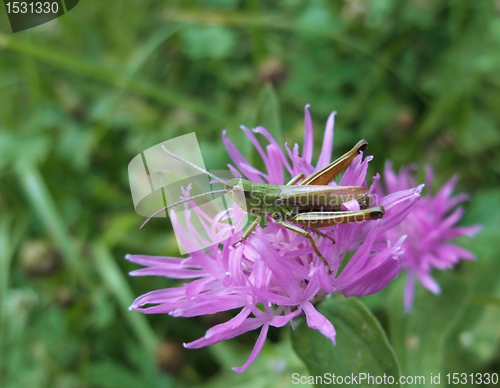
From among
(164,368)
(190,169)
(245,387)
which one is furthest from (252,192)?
(164,368)

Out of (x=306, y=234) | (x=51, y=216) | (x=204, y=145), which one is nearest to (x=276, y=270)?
(x=306, y=234)

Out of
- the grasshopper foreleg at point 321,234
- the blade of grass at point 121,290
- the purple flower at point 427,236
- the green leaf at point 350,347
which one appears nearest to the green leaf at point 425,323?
the purple flower at point 427,236

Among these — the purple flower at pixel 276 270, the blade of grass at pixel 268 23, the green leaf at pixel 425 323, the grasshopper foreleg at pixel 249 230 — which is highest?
the blade of grass at pixel 268 23

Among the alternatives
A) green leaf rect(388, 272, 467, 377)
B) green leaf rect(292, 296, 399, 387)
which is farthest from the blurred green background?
green leaf rect(292, 296, 399, 387)

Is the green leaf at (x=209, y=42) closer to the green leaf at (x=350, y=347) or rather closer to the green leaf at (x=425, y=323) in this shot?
the green leaf at (x=425, y=323)

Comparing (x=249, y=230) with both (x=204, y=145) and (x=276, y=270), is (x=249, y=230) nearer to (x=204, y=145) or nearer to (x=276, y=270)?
(x=276, y=270)

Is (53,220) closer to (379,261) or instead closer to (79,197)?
(79,197)
